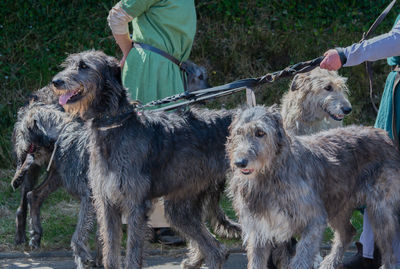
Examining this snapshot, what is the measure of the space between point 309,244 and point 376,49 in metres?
1.51

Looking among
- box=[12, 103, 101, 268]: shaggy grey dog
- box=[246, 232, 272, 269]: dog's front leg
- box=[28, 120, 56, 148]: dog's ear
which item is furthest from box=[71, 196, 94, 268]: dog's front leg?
box=[246, 232, 272, 269]: dog's front leg

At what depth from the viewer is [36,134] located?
6.73 meters

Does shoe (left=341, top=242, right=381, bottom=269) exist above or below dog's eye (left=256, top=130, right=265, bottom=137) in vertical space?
below

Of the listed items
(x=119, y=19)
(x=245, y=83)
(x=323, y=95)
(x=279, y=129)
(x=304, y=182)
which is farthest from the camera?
(x=323, y=95)

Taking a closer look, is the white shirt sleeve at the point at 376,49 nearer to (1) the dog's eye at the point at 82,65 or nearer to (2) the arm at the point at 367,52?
(2) the arm at the point at 367,52

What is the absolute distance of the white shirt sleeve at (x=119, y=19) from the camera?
6.30 m

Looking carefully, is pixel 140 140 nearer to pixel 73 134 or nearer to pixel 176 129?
pixel 176 129

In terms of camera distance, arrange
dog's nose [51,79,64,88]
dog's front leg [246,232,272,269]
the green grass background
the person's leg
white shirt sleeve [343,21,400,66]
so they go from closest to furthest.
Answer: dog's front leg [246,232,272,269] → white shirt sleeve [343,21,400,66] → dog's nose [51,79,64,88] → the person's leg → the green grass background

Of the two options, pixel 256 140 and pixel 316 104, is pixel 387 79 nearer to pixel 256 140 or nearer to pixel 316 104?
pixel 316 104

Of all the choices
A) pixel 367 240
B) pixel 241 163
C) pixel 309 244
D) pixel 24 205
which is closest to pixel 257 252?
pixel 309 244

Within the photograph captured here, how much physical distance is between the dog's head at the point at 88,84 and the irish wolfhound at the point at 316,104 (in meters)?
2.09

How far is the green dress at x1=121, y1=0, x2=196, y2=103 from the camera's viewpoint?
20.9 feet

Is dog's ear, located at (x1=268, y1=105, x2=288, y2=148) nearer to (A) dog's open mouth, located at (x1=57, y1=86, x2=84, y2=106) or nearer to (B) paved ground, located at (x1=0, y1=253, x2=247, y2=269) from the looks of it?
(A) dog's open mouth, located at (x1=57, y1=86, x2=84, y2=106)

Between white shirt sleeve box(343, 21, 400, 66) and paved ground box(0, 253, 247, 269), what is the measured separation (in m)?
2.42
